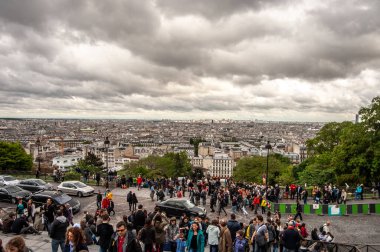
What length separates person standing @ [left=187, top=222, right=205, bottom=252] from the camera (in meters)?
10.7

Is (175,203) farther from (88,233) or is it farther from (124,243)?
(124,243)

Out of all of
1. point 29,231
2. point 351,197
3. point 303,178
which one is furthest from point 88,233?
point 303,178

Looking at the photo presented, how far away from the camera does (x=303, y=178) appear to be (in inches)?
1475

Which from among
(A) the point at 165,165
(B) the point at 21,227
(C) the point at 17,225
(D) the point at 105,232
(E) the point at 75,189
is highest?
(D) the point at 105,232

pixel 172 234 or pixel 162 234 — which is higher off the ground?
pixel 162 234

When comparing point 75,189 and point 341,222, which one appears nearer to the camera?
point 341,222

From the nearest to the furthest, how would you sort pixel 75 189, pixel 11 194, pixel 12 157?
pixel 11 194 < pixel 75 189 < pixel 12 157

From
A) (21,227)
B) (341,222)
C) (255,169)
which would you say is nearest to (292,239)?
(21,227)

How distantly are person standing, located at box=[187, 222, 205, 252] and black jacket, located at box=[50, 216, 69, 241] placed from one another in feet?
12.4

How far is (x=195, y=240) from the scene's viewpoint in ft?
35.2

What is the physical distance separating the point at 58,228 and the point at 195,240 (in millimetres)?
4122

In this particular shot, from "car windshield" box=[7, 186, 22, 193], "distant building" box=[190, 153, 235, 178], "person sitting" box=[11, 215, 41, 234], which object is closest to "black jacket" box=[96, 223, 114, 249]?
"person sitting" box=[11, 215, 41, 234]

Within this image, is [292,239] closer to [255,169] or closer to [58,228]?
[58,228]

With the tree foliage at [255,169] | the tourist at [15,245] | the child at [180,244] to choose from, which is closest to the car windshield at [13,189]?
the child at [180,244]
